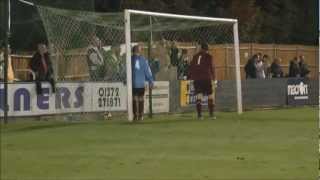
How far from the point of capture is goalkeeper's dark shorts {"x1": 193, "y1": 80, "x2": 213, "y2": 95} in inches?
824

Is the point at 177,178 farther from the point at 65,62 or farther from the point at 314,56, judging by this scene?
the point at 314,56

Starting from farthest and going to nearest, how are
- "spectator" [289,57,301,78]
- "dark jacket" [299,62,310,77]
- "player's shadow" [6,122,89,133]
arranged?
1. "dark jacket" [299,62,310,77]
2. "spectator" [289,57,301,78]
3. "player's shadow" [6,122,89,133]

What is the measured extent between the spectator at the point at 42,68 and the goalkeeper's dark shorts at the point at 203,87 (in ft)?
11.6

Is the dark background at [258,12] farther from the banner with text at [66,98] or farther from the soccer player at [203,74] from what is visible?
the soccer player at [203,74]

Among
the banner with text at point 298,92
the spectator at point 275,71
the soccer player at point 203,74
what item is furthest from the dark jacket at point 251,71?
the soccer player at point 203,74

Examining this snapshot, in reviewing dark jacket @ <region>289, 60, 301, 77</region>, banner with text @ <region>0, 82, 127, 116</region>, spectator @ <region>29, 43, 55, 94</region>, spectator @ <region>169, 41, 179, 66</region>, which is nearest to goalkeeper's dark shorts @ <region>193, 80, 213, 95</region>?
banner with text @ <region>0, 82, 127, 116</region>

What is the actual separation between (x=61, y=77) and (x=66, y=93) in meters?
1.02

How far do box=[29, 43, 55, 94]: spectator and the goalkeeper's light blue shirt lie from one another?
195 centimetres

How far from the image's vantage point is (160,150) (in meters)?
13.4

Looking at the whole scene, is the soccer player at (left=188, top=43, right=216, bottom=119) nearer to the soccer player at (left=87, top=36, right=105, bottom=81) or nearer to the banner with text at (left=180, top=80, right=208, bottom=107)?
the soccer player at (left=87, top=36, right=105, bottom=81)

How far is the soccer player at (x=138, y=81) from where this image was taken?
20172mm

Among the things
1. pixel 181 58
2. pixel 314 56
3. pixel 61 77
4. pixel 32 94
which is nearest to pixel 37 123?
pixel 32 94

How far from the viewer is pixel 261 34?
176 feet

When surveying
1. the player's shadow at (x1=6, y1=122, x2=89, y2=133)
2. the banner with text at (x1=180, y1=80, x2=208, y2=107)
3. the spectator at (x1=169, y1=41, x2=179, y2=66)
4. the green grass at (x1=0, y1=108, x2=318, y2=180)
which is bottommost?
the green grass at (x1=0, y1=108, x2=318, y2=180)
